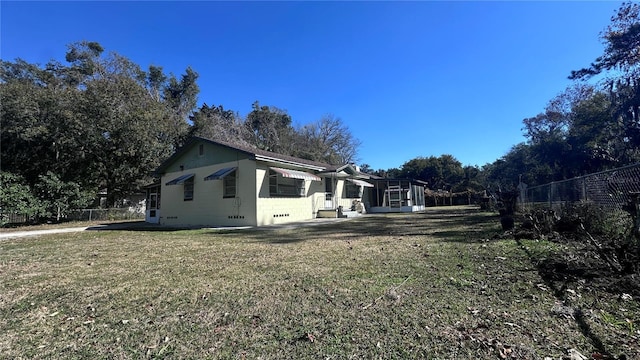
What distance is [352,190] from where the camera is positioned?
24.0 m

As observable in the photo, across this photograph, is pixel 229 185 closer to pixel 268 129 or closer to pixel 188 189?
pixel 188 189

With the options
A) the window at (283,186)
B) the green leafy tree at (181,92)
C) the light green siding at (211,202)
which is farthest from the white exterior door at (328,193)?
the green leafy tree at (181,92)

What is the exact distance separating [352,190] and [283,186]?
28.3ft

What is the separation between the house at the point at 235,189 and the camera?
14.6 metres

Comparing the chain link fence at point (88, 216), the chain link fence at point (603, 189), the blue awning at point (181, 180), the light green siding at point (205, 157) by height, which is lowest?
the chain link fence at point (88, 216)

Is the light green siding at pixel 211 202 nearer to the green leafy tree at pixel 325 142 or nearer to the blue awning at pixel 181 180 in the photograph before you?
the blue awning at pixel 181 180

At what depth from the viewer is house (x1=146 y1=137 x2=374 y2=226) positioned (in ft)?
48.0

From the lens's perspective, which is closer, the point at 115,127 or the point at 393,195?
the point at 115,127

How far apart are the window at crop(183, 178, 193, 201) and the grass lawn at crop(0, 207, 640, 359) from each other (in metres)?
11.4

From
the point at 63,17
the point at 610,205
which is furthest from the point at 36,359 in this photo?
the point at 63,17

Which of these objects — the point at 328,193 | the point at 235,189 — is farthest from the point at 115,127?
the point at 328,193

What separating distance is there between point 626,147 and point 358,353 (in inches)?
1127

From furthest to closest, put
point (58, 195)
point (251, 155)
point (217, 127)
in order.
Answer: point (217, 127), point (58, 195), point (251, 155)

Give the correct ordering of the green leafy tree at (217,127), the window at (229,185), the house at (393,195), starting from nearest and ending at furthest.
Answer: the window at (229,185) → the house at (393,195) → the green leafy tree at (217,127)
